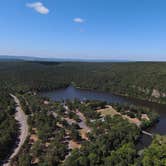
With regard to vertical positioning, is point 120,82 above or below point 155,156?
above

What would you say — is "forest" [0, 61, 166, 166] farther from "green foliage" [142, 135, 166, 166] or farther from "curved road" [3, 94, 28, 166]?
"curved road" [3, 94, 28, 166]

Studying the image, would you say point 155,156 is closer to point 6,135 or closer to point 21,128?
point 6,135

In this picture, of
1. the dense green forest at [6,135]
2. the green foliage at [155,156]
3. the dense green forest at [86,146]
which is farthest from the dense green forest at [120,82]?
the green foliage at [155,156]

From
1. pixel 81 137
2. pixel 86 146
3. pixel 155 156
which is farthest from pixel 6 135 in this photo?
pixel 155 156

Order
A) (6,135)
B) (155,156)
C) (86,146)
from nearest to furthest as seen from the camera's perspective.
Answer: (155,156)
(86,146)
(6,135)

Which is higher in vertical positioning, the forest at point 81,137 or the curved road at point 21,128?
the forest at point 81,137

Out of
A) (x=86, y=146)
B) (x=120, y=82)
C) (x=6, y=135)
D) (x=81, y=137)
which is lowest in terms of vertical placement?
(x=81, y=137)

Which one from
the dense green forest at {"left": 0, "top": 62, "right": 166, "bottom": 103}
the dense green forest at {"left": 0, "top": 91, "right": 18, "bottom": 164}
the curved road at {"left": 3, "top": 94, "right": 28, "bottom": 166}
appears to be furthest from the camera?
the dense green forest at {"left": 0, "top": 62, "right": 166, "bottom": 103}

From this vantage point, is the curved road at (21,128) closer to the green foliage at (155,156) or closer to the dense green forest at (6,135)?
the dense green forest at (6,135)

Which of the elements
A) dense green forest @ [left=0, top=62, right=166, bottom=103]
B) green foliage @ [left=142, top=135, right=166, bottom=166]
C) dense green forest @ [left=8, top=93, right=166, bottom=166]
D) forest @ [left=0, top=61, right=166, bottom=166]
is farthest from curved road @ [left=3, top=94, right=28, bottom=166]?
dense green forest @ [left=0, top=62, right=166, bottom=103]

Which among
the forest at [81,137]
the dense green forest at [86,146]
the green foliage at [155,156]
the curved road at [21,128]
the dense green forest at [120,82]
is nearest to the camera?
the green foliage at [155,156]

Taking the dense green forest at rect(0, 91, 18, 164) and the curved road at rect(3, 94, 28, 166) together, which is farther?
the curved road at rect(3, 94, 28, 166)
